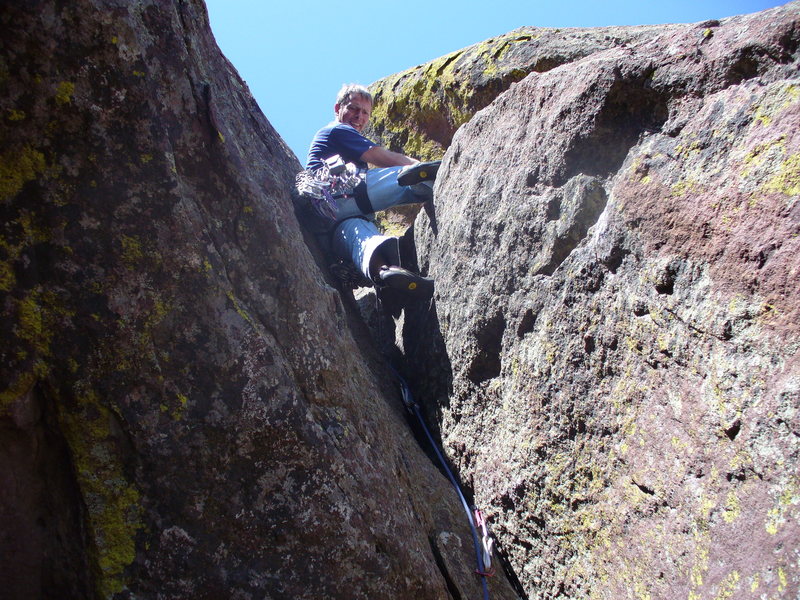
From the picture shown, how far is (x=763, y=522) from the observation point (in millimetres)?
2451


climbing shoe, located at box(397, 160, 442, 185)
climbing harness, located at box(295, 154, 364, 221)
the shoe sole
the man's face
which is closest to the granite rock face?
the man's face

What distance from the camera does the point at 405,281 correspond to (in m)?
5.28

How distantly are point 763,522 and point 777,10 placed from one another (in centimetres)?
278

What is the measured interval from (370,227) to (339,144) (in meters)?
1.33

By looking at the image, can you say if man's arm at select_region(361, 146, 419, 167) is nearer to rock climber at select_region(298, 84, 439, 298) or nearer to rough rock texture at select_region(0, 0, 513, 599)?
rock climber at select_region(298, 84, 439, 298)

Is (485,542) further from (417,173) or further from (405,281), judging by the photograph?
(417,173)

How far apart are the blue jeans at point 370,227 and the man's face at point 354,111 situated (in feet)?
3.39

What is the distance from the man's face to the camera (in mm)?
6957

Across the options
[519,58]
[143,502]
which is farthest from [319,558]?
[519,58]

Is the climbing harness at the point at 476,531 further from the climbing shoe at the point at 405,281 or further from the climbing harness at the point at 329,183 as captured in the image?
the climbing harness at the point at 329,183

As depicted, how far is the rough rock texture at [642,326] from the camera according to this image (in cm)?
262

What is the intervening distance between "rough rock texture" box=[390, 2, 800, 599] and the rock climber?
790 mm

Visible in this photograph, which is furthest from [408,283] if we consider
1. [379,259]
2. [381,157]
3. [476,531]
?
[476,531]

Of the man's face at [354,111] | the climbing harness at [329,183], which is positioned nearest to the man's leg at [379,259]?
the climbing harness at [329,183]
